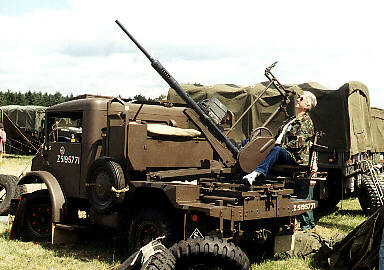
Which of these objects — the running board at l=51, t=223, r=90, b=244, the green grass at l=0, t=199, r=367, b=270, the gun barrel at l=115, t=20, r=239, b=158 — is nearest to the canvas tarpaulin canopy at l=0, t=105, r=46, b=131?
the green grass at l=0, t=199, r=367, b=270

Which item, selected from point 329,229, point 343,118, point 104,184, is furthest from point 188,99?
point 343,118

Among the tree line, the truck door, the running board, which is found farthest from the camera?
the tree line

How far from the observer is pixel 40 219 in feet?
23.3

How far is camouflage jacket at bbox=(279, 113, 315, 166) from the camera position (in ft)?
20.1

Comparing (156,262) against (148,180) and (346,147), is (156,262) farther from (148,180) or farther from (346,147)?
(346,147)

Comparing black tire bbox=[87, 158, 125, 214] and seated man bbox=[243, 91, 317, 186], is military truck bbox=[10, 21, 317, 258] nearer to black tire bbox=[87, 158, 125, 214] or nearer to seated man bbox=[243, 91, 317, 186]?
black tire bbox=[87, 158, 125, 214]

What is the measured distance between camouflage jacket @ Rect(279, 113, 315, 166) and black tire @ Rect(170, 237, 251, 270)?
1.94 meters

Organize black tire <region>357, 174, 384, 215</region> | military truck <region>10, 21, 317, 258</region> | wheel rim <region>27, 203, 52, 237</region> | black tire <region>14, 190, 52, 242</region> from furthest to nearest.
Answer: black tire <region>357, 174, 384, 215</region>, wheel rim <region>27, 203, 52, 237</region>, black tire <region>14, 190, 52, 242</region>, military truck <region>10, 21, 317, 258</region>

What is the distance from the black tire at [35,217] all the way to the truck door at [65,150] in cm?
38

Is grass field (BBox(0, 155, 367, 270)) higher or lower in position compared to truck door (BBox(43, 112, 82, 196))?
lower

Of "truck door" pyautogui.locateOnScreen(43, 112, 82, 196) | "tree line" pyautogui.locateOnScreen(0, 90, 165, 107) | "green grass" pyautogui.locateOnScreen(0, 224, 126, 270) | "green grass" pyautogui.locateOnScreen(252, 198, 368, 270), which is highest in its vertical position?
"tree line" pyautogui.locateOnScreen(0, 90, 165, 107)

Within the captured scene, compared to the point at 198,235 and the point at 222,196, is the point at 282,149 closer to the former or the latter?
the point at 222,196

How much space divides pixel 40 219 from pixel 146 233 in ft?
7.35

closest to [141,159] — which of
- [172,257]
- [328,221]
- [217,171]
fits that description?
[217,171]
